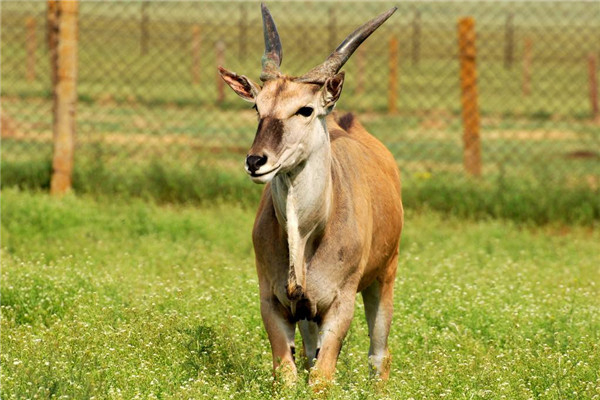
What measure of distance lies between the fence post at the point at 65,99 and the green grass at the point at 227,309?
0.38 metres

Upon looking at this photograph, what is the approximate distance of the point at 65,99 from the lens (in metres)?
12.1

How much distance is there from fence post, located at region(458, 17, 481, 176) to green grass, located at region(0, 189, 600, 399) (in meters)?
1.20

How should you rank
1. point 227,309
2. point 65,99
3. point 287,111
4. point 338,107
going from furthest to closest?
point 338,107
point 65,99
point 227,309
point 287,111

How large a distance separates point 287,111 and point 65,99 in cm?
691

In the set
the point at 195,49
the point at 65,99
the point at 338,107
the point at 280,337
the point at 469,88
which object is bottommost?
the point at 338,107

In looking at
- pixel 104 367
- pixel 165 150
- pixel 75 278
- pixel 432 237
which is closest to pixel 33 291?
pixel 75 278

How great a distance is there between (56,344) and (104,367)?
0.65 meters

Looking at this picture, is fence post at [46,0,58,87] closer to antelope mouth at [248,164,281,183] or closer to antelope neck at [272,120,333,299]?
antelope neck at [272,120,333,299]

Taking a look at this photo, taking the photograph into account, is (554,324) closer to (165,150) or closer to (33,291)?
(33,291)

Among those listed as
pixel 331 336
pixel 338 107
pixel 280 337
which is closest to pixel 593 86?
pixel 338 107

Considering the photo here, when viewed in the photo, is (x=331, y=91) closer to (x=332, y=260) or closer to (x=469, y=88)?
(x=332, y=260)

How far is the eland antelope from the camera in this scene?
577cm

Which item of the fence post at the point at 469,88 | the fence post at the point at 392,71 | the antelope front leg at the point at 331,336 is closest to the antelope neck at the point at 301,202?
the antelope front leg at the point at 331,336

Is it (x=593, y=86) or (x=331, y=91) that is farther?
(x=593, y=86)
